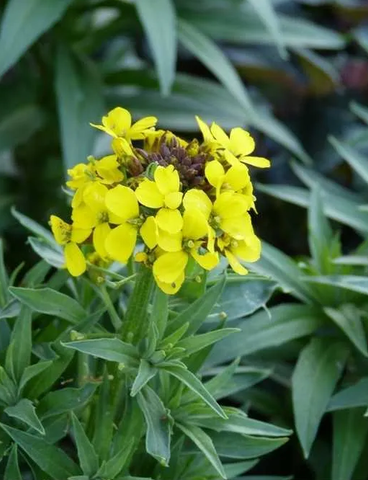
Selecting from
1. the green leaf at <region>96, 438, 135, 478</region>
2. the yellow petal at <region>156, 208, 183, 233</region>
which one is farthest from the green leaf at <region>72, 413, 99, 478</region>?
the yellow petal at <region>156, 208, 183, 233</region>

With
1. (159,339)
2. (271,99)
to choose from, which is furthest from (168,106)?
(159,339)

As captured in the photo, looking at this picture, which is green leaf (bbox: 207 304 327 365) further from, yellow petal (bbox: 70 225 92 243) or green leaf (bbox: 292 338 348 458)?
yellow petal (bbox: 70 225 92 243)

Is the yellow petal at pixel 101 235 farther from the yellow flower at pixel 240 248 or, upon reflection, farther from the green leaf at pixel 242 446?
the green leaf at pixel 242 446

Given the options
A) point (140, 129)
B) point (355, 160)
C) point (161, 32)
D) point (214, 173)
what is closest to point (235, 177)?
point (214, 173)

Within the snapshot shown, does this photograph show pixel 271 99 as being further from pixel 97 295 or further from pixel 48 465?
pixel 48 465

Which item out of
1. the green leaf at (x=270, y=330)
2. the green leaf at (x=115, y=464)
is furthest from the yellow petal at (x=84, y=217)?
the green leaf at (x=270, y=330)

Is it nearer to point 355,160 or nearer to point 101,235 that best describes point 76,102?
point 355,160
